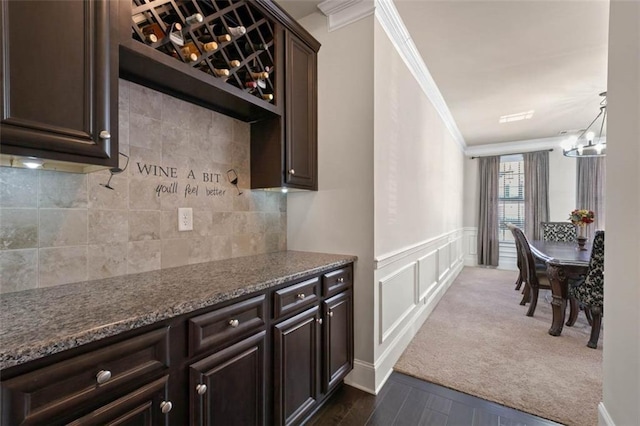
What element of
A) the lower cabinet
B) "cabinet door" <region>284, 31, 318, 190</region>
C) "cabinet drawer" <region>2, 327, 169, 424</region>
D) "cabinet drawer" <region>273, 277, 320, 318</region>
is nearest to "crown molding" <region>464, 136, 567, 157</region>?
"cabinet door" <region>284, 31, 318, 190</region>

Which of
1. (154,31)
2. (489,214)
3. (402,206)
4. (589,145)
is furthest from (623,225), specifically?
(489,214)

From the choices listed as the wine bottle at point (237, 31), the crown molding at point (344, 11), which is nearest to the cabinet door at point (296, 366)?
the wine bottle at point (237, 31)

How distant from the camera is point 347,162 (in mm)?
2047

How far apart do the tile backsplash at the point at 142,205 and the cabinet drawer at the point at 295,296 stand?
0.62 metres

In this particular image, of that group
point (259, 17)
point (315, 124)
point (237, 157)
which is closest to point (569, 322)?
point (315, 124)

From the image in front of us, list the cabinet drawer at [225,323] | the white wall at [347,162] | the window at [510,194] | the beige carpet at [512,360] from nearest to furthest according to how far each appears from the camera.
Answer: the cabinet drawer at [225,323] < the beige carpet at [512,360] < the white wall at [347,162] < the window at [510,194]

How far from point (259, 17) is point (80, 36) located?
3.46 ft

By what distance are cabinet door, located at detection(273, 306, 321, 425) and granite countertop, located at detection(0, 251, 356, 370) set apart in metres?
0.27

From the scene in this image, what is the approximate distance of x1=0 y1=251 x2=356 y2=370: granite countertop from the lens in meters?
0.69

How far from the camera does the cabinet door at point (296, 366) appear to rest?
1361 mm

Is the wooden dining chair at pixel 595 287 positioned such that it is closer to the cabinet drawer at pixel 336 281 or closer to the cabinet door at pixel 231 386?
the cabinet drawer at pixel 336 281

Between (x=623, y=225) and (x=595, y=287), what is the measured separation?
5.55 feet

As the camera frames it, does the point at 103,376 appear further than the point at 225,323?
No

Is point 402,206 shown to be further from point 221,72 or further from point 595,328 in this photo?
point 595,328
